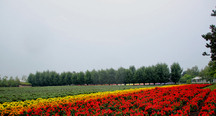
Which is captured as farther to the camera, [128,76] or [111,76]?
[111,76]

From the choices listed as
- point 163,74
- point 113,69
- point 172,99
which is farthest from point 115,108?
point 113,69

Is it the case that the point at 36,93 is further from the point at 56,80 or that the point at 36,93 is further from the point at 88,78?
the point at 56,80

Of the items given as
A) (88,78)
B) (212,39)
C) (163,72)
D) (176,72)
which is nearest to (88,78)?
Result: (88,78)

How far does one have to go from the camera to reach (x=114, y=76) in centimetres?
4956

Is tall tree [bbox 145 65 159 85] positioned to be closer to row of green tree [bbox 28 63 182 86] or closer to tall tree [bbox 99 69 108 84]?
row of green tree [bbox 28 63 182 86]

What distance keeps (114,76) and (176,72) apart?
2089cm

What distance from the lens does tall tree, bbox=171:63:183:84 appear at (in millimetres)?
39206

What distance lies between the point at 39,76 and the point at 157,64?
52384 millimetres

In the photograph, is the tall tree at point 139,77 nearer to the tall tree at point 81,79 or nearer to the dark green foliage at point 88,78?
the dark green foliage at point 88,78

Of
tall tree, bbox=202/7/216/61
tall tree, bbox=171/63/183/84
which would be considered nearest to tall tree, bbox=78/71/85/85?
tall tree, bbox=171/63/183/84

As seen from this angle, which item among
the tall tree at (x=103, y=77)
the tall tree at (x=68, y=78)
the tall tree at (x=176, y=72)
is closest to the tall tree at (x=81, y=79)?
the tall tree at (x=68, y=78)

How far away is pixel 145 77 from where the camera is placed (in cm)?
4197

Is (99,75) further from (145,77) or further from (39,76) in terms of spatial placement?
(39,76)

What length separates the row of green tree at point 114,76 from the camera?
131ft
